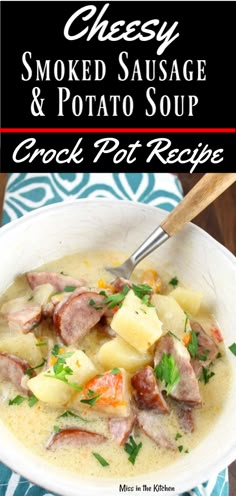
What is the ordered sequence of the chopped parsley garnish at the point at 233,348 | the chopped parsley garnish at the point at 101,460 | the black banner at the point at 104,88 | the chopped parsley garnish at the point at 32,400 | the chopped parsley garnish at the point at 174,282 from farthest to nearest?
1. the black banner at the point at 104,88
2. the chopped parsley garnish at the point at 174,282
3. the chopped parsley garnish at the point at 233,348
4. the chopped parsley garnish at the point at 32,400
5. the chopped parsley garnish at the point at 101,460

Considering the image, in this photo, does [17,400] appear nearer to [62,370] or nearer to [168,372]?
[62,370]

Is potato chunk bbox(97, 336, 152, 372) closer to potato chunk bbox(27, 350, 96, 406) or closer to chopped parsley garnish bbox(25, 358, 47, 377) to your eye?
potato chunk bbox(27, 350, 96, 406)

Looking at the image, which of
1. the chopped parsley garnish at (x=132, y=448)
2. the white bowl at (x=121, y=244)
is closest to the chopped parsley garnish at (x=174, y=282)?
Result: the white bowl at (x=121, y=244)

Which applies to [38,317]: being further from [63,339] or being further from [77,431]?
[77,431]

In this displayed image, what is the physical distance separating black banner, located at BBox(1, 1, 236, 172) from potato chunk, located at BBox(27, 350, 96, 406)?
102cm

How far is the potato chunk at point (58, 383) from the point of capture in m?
1.88

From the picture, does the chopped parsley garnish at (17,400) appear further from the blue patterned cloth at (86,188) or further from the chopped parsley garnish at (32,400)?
the blue patterned cloth at (86,188)

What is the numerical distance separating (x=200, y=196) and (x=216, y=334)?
0.46m

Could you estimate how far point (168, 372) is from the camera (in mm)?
1916

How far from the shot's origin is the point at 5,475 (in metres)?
1.98

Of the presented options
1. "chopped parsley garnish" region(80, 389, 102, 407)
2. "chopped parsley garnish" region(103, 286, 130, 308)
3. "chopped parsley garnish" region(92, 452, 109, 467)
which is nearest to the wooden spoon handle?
"chopped parsley garnish" region(103, 286, 130, 308)

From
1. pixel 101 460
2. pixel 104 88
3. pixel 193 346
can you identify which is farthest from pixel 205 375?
pixel 104 88

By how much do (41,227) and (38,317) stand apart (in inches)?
15.7

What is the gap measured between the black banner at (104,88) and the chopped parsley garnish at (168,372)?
0.91 m
